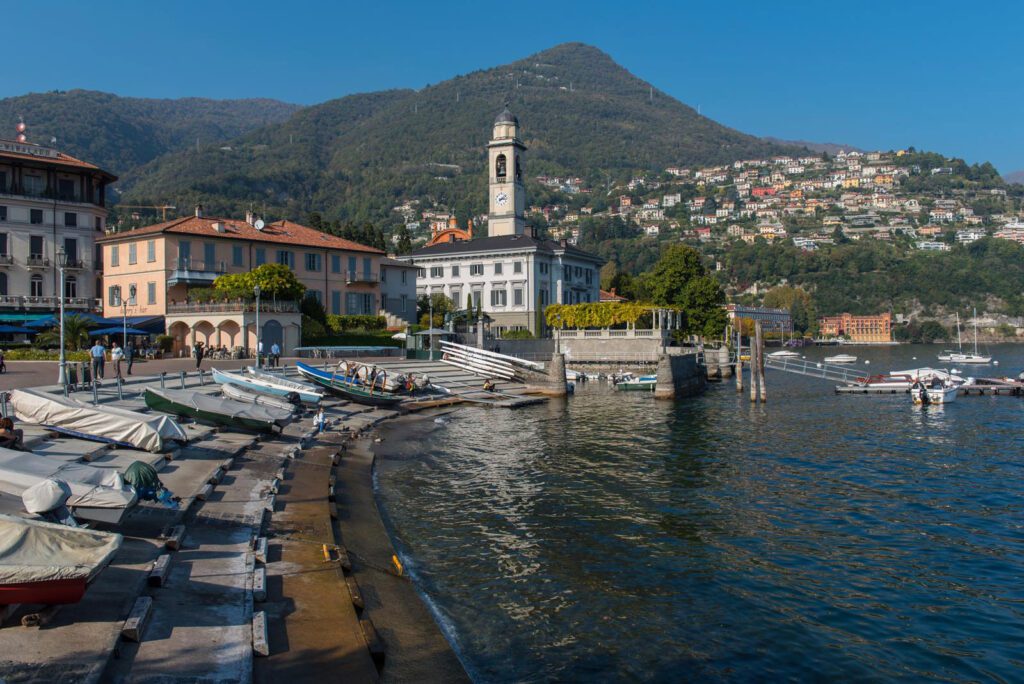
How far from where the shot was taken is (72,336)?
47.2m

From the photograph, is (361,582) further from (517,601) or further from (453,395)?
(453,395)

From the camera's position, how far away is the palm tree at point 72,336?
4722 centimetres

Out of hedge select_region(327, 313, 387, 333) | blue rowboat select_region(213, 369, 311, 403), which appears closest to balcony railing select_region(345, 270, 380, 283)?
hedge select_region(327, 313, 387, 333)

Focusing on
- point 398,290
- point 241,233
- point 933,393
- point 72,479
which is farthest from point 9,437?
point 398,290

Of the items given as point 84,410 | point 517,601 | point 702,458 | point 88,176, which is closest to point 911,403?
point 702,458

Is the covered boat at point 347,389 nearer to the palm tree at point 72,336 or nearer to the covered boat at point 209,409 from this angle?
the covered boat at point 209,409

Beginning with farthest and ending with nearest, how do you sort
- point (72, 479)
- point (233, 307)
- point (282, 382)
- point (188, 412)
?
point (233, 307) < point (282, 382) < point (188, 412) < point (72, 479)

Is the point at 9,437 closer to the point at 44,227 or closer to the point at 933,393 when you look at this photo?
the point at 933,393

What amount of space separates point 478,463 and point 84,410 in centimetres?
1331

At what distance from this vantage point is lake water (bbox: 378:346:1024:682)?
12.8 m

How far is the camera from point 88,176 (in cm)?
7006

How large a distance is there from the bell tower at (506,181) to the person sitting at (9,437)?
262ft

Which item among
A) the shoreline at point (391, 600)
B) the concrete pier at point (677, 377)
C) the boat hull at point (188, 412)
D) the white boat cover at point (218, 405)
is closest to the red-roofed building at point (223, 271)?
the white boat cover at point (218, 405)

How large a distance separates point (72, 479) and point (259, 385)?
2173 centimetres
